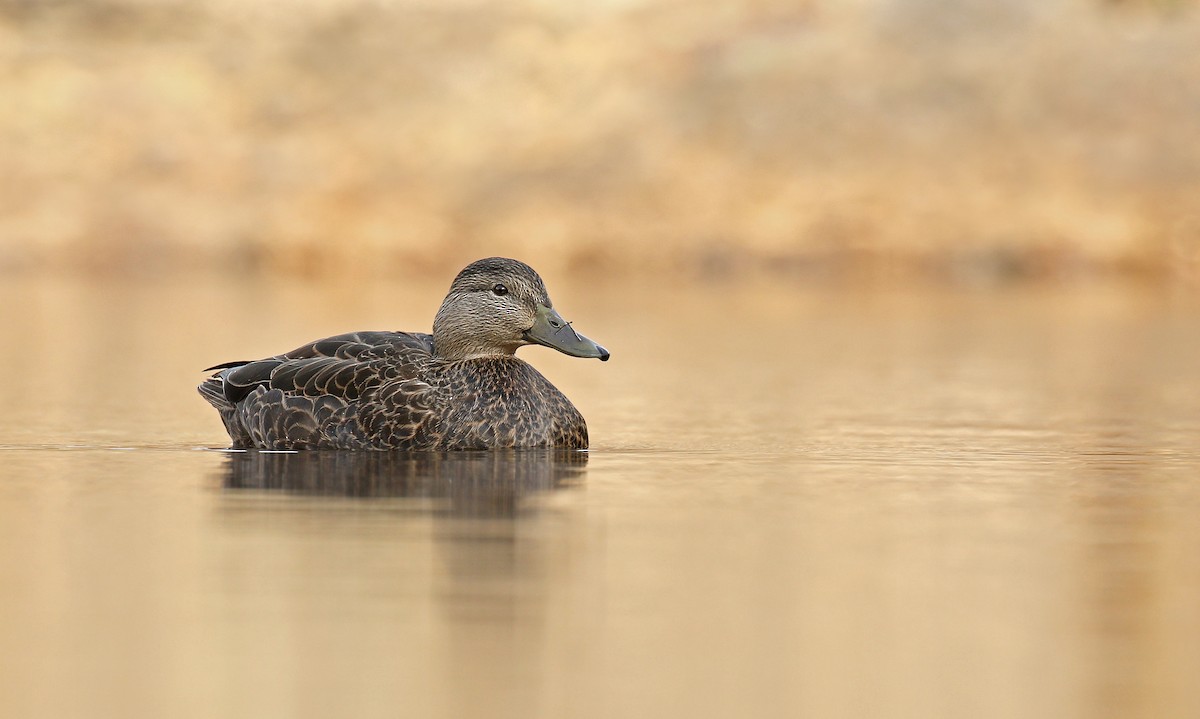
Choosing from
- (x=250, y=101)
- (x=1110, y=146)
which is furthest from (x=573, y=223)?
(x=1110, y=146)

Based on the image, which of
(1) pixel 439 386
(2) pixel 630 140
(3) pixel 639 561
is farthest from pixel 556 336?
(2) pixel 630 140

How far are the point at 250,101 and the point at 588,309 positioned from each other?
364 inches

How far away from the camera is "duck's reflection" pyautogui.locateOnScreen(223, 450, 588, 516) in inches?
301

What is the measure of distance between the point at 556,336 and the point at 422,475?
1418 millimetres

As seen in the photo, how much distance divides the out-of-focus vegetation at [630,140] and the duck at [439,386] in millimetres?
17376

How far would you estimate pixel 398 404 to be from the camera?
30.1 feet

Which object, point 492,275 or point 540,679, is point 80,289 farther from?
point 540,679

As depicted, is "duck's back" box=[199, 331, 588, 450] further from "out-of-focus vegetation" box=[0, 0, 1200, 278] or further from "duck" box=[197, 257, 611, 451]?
"out-of-focus vegetation" box=[0, 0, 1200, 278]

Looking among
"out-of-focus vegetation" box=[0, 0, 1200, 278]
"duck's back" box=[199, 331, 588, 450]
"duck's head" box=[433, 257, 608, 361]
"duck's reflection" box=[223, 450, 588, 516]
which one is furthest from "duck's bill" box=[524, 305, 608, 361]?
"out-of-focus vegetation" box=[0, 0, 1200, 278]

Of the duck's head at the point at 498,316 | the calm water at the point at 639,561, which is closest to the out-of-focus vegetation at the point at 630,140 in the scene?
the calm water at the point at 639,561

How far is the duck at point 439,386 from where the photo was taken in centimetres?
916

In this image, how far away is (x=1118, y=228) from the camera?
85.2 ft

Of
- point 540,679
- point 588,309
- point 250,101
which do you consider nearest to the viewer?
point 540,679

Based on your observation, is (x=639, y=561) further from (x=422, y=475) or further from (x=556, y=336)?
(x=556, y=336)
